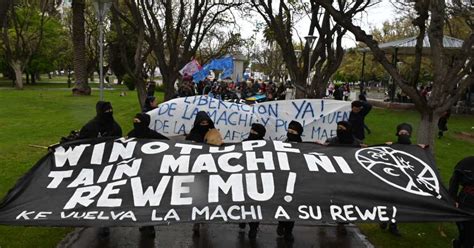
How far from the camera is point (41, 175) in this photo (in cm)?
566

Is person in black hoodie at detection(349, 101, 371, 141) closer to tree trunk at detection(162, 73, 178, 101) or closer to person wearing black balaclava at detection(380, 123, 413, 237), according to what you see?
person wearing black balaclava at detection(380, 123, 413, 237)

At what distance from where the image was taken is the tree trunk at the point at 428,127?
7.89 metres

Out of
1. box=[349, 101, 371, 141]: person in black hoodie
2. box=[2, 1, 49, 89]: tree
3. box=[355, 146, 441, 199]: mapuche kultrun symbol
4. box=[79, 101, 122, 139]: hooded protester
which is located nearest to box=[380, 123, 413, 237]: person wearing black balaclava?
box=[355, 146, 441, 199]: mapuche kultrun symbol

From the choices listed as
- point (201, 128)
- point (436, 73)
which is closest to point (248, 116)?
point (201, 128)

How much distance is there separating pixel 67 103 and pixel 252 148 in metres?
20.4

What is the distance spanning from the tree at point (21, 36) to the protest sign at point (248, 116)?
30983 mm

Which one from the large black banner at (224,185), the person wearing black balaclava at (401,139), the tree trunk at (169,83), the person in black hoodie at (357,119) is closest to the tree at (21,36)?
the tree trunk at (169,83)

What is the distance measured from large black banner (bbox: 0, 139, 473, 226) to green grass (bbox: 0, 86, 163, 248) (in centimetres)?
114

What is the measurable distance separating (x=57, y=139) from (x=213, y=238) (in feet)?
27.4

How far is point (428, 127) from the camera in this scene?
7.95 metres

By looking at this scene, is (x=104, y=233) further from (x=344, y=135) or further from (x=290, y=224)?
(x=344, y=135)

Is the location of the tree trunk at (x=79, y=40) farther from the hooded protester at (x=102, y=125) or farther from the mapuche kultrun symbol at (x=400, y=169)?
the mapuche kultrun symbol at (x=400, y=169)

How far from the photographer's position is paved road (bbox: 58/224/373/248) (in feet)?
20.6

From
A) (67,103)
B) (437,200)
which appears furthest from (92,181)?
(67,103)
